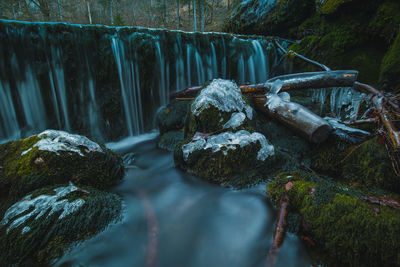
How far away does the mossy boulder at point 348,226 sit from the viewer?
5.08ft

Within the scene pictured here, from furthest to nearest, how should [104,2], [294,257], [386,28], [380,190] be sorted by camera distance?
[104,2], [386,28], [380,190], [294,257]

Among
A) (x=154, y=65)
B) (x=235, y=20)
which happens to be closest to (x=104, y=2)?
(x=235, y=20)

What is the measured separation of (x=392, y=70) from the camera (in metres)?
3.97

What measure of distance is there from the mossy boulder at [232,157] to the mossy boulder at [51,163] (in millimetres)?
1346

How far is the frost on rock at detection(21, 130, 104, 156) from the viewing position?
256 centimetres

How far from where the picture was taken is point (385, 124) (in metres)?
2.67

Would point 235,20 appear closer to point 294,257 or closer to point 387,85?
point 387,85

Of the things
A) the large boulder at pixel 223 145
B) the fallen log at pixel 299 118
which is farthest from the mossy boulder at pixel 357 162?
the large boulder at pixel 223 145

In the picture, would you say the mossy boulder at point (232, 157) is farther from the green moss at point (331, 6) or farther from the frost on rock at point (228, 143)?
the green moss at point (331, 6)

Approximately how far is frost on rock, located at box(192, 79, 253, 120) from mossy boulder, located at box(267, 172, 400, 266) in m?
1.90

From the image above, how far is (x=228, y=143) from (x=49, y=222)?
2.28 m

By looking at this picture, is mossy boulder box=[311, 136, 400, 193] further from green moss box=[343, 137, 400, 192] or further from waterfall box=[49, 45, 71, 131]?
waterfall box=[49, 45, 71, 131]

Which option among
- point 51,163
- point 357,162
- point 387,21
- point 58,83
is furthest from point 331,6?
point 58,83

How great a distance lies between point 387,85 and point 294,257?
4.33 metres
